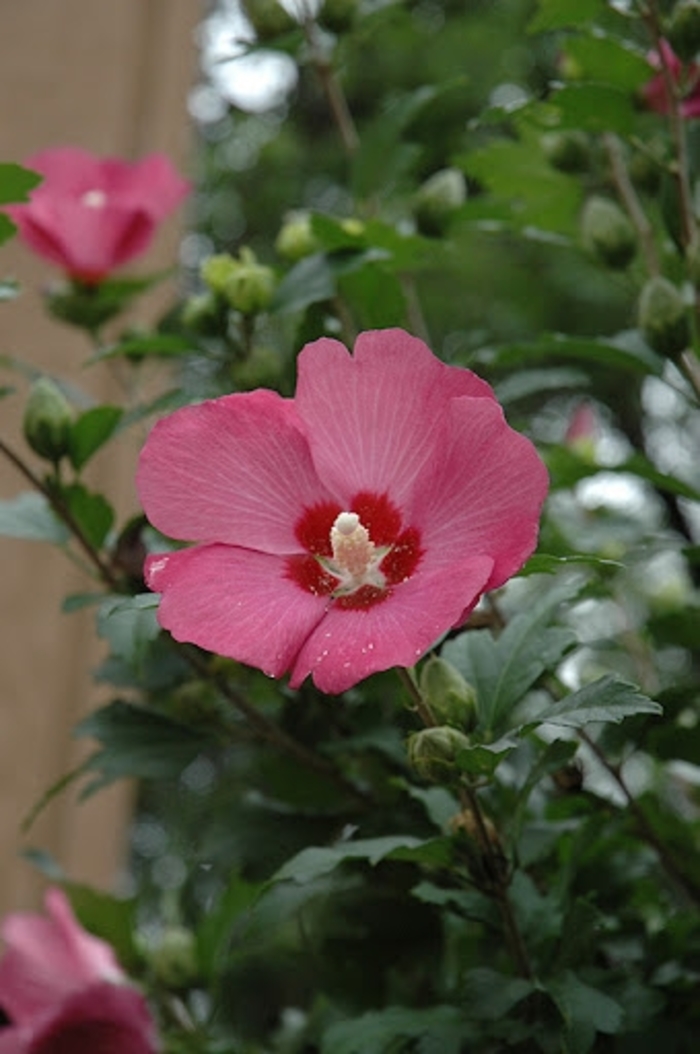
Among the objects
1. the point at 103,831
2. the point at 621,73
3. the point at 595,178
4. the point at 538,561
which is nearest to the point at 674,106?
the point at 621,73

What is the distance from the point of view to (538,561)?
0.51 meters

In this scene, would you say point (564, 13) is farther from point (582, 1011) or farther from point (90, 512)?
point (582, 1011)

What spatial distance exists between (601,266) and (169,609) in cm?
47

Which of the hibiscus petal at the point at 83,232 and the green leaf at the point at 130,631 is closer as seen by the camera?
the green leaf at the point at 130,631

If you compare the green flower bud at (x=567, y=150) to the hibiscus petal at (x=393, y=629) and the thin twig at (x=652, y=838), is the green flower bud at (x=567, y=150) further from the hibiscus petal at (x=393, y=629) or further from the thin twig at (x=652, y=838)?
the hibiscus petal at (x=393, y=629)

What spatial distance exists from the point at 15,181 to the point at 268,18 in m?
0.32

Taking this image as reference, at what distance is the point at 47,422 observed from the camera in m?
0.72

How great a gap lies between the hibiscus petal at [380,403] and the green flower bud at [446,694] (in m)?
0.07

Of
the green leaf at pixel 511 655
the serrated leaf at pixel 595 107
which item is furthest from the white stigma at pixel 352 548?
the serrated leaf at pixel 595 107

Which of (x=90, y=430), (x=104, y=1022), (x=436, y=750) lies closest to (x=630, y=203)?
(x=90, y=430)

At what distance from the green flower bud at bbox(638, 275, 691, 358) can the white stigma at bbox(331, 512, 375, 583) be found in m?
0.25

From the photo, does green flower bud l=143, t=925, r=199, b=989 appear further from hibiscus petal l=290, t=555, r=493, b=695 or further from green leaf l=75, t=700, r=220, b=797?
hibiscus petal l=290, t=555, r=493, b=695

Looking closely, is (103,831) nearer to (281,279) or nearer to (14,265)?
(14,265)

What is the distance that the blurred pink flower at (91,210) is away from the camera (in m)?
0.85
